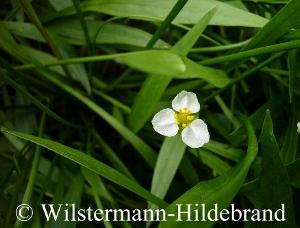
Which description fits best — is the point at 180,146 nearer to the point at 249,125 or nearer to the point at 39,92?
the point at 249,125

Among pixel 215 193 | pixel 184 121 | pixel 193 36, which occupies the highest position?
pixel 193 36

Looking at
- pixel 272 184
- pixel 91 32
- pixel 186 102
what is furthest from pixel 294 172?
pixel 91 32

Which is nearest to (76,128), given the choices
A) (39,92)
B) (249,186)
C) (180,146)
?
(39,92)

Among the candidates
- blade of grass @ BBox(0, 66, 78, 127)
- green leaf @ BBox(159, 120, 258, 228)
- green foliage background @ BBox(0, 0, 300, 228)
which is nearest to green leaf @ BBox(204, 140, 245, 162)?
green foliage background @ BBox(0, 0, 300, 228)

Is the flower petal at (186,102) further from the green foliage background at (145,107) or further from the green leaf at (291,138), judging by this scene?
the green leaf at (291,138)

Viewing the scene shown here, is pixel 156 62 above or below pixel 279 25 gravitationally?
below

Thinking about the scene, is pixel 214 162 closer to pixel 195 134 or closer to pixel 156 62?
pixel 195 134

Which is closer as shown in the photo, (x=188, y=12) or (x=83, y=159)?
(x=83, y=159)

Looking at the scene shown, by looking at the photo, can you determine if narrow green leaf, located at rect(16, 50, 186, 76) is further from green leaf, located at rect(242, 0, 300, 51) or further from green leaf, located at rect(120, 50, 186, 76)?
green leaf, located at rect(242, 0, 300, 51)
